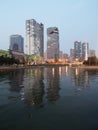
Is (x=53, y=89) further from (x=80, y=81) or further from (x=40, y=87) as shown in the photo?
(x=80, y=81)

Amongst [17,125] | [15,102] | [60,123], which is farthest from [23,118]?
[15,102]

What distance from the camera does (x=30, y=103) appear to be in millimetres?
28734

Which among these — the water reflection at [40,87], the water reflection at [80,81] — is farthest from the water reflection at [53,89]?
the water reflection at [80,81]

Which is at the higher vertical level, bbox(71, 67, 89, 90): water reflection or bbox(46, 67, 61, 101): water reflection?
bbox(46, 67, 61, 101): water reflection

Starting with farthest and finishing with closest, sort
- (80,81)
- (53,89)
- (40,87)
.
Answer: (80,81), (40,87), (53,89)

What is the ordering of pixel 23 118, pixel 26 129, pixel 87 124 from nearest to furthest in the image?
pixel 26 129 → pixel 87 124 → pixel 23 118

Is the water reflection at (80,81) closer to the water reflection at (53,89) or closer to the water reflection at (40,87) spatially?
the water reflection at (40,87)

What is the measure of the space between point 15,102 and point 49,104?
4.20 m

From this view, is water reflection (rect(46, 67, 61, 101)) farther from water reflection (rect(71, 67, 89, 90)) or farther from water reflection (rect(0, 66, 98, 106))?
water reflection (rect(71, 67, 89, 90))

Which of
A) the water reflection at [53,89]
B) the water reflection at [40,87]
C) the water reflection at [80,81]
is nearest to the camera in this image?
the water reflection at [40,87]

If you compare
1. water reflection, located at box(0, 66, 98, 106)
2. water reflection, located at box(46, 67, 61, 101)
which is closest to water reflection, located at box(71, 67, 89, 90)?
water reflection, located at box(0, 66, 98, 106)

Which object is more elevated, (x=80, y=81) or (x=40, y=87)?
(x=40, y=87)

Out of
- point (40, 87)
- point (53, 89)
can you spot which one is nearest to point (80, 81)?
point (40, 87)

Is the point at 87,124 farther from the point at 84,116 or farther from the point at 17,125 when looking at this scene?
the point at 17,125
